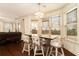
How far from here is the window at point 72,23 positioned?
2213 millimetres

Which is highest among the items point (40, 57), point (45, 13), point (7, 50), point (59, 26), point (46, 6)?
point (46, 6)

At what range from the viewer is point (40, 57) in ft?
7.44

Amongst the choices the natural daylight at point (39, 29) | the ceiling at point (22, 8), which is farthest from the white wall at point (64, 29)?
the ceiling at point (22, 8)

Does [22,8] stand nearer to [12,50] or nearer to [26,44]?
[26,44]

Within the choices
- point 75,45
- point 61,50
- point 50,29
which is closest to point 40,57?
point 61,50

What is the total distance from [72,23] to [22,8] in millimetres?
1171

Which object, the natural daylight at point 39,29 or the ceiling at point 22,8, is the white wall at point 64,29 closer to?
the natural daylight at point 39,29

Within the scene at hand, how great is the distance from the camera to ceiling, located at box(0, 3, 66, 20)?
88.4 inches

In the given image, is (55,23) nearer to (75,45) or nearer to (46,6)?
(46,6)

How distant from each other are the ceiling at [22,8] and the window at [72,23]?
0.95 ft

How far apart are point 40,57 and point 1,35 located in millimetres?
1022

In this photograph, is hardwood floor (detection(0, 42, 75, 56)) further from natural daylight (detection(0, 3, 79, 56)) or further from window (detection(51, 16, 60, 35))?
window (detection(51, 16, 60, 35))

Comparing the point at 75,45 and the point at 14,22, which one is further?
the point at 14,22

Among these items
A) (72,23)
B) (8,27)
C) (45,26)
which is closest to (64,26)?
(72,23)
